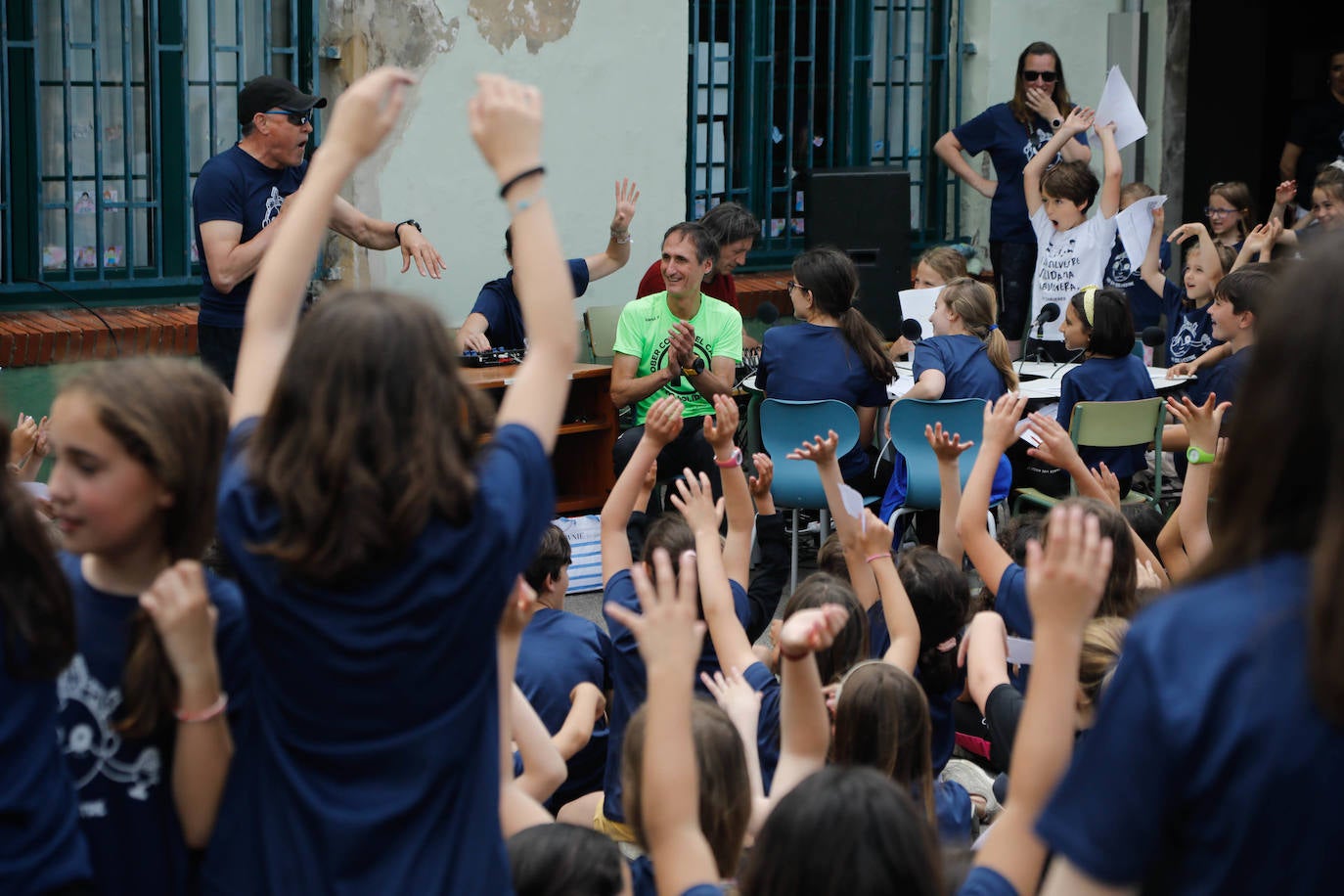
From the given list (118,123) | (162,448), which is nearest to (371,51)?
(118,123)

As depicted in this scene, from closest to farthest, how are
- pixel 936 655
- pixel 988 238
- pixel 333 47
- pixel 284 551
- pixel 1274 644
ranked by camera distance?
1. pixel 1274 644
2. pixel 284 551
3. pixel 936 655
4. pixel 333 47
5. pixel 988 238

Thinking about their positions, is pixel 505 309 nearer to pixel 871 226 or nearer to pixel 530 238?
pixel 871 226

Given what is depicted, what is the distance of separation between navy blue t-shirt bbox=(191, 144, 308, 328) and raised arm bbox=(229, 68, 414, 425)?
336 centimetres

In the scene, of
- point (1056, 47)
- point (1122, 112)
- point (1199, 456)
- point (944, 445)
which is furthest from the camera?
point (1056, 47)

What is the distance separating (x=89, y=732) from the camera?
169 centimetres

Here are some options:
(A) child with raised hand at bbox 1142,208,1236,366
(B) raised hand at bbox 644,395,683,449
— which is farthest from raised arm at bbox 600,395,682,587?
(A) child with raised hand at bbox 1142,208,1236,366

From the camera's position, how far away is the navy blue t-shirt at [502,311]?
6.70 meters

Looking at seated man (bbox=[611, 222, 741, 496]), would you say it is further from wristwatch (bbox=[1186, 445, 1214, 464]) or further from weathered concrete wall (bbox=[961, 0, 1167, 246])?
weathered concrete wall (bbox=[961, 0, 1167, 246])

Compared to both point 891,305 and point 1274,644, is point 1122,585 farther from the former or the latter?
point 891,305

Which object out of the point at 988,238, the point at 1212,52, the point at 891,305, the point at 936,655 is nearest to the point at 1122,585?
the point at 936,655

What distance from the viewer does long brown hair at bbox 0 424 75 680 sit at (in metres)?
1.59

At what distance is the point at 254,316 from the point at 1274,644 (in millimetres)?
1183

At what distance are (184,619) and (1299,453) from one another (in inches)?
43.6

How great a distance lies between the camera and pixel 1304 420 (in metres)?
1.18
